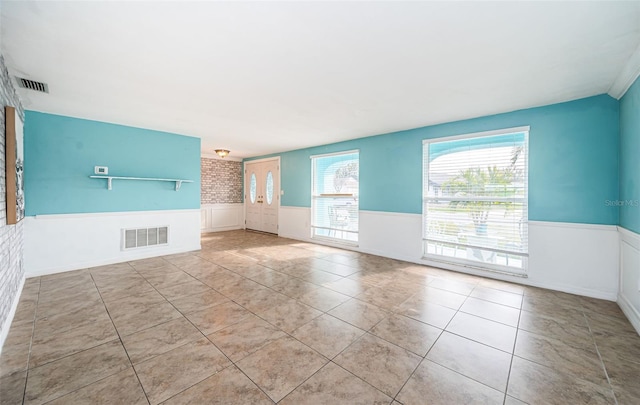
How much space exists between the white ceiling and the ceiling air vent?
0.31 feet

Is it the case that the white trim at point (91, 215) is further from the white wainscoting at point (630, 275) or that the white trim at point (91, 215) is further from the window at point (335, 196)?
the white wainscoting at point (630, 275)

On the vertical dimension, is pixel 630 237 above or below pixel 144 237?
above

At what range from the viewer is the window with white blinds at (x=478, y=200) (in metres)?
3.70

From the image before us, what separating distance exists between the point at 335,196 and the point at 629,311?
4.60 metres

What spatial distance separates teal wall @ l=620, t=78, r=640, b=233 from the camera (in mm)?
2485

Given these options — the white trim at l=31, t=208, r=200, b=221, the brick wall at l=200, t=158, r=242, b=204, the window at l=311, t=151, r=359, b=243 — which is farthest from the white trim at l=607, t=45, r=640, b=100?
the brick wall at l=200, t=158, r=242, b=204

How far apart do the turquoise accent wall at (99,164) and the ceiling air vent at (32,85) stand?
1225 millimetres

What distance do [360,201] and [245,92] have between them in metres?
3.29

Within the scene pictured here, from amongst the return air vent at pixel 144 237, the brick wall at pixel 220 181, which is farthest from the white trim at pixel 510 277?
the brick wall at pixel 220 181

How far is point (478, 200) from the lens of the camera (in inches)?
157

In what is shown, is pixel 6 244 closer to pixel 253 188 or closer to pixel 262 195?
pixel 262 195

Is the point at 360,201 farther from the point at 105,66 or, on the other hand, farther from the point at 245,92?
the point at 105,66

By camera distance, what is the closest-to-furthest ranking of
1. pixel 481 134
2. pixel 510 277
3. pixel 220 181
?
pixel 510 277, pixel 481 134, pixel 220 181

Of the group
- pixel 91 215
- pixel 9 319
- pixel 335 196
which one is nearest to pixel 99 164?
pixel 91 215
